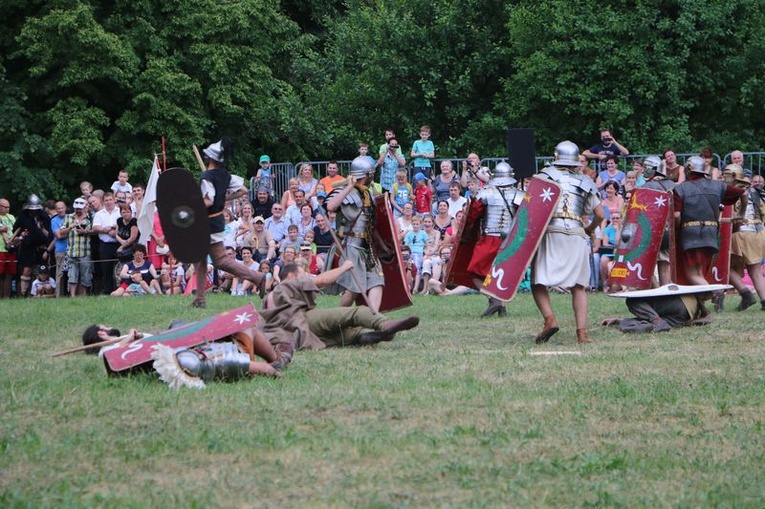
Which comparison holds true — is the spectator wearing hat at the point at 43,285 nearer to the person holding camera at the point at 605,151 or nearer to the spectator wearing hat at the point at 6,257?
the spectator wearing hat at the point at 6,257

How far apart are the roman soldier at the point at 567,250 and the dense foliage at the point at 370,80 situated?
13.2m

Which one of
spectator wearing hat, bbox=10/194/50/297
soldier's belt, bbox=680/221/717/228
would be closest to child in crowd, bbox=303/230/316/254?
spectator wearing hat, bbox=10/194/50/297

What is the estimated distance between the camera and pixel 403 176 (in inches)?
786

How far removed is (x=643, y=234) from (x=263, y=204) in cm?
916

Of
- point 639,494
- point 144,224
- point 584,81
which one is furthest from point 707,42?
point 639,494

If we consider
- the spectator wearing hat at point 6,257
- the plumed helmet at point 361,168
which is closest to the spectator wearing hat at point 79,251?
the spectator wearing hat at point 6,257

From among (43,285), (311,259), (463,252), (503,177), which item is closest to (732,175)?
(503,177)

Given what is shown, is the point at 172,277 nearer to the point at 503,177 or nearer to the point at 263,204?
the point at 263,204

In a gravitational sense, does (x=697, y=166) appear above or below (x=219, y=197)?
above

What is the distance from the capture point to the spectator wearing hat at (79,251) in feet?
63.7

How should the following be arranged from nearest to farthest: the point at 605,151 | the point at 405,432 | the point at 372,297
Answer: the point at 405,432 < the point at 372,297 < the point at 605,151

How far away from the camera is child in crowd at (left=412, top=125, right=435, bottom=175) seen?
20.8 m

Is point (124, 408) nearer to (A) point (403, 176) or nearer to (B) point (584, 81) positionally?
(A) point (403, 176)

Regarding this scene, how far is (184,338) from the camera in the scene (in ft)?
26.0
